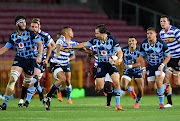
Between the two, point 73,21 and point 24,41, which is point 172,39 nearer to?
point 24,41

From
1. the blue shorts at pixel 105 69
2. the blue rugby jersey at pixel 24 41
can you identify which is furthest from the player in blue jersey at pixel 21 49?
the blue shorts at pixel 105 69

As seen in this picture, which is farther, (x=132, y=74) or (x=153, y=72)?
(x=132, y=74)

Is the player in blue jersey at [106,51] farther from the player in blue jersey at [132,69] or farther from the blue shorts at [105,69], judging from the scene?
the player in blue jersey at [132,69]

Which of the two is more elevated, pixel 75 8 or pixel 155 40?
pixel 75 8

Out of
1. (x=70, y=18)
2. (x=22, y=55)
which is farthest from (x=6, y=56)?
(x=22, y=55)

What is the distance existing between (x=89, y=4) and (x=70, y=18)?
97.6 inches

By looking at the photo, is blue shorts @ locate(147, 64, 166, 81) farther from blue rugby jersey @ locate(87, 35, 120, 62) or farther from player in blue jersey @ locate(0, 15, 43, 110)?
player in blue jersey @ locate(0, 15, 43, 110)

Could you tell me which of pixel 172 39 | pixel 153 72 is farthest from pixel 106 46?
pixel 172 39

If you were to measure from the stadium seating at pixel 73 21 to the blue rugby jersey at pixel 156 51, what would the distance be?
40.0 feet

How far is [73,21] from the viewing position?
2520cm

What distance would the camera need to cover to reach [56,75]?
40.7ft

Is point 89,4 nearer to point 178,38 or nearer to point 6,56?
point 6,56

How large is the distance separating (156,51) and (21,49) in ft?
10.3

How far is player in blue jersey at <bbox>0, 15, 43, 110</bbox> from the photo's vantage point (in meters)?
10.5
